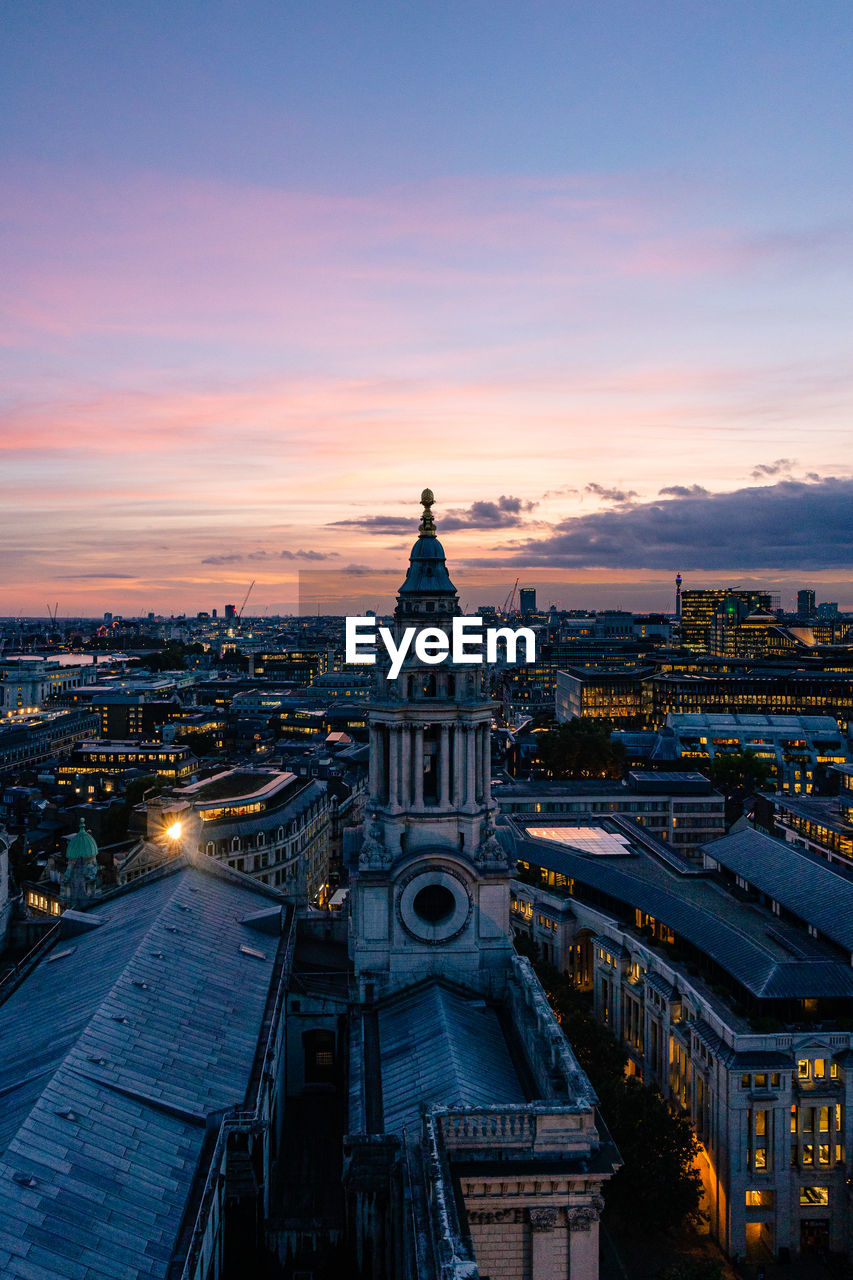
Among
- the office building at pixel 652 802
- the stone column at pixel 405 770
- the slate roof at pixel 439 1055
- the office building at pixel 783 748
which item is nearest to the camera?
the slate roof at pixel 439 1055

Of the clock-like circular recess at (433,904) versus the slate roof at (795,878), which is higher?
the clock-like circular recess at (433,904)

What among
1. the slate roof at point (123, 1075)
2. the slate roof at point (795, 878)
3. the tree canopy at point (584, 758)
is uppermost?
the slate roof at point (123, 1075)

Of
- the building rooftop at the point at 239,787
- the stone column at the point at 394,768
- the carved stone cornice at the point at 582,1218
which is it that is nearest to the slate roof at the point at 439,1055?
the carved stone cornice at the point at 582,1218

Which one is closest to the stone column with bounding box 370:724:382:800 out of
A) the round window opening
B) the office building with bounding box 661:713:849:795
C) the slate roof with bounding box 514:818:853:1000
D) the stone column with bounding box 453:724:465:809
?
the stone column with bounding box 453:724:465:809

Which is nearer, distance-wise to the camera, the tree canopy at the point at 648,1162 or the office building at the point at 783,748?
the tree canopy at the point at 648,1162

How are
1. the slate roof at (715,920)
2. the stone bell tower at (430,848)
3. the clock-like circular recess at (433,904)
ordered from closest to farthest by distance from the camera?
the stone bell tower at (430,848) < the clock-like circular recess at (433,904) < the slate roof at (715,920)

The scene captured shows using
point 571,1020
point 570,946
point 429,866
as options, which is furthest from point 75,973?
point 570,946

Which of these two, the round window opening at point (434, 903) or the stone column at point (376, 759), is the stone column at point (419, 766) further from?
the round window opening at point (434, 903)

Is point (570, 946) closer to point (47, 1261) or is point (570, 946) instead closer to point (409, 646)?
point (409, 646)
